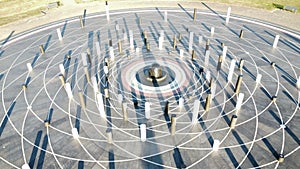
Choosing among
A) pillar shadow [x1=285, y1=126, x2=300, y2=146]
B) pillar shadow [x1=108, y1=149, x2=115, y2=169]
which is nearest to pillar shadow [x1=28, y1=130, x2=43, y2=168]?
pillar shadow [x1=108, y1=149, x2=115, y2=169]

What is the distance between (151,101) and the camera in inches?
744

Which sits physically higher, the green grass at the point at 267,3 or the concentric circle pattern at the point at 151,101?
the green grass at the point at 267,3

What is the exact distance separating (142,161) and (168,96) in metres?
6.28

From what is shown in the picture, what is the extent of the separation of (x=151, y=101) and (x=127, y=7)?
21974 mm

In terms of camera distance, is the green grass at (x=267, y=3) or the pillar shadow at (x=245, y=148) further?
the green grass at (x=267, y=3)

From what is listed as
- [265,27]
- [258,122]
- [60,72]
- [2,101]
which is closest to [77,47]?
[60,72]

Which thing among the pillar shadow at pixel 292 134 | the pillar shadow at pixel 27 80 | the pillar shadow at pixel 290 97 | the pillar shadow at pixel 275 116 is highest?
the pillar shadow at pixel 27 80

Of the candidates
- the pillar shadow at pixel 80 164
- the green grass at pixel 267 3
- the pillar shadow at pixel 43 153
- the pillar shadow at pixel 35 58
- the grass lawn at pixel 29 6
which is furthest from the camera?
the green grass at pixel 267 3

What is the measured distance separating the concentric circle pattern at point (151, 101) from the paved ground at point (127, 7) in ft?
9.63

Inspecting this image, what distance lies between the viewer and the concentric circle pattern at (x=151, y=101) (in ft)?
49.0

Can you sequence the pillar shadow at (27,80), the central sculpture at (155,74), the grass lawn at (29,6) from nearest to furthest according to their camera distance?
the central sculpture at (155,74) < the pillar shadow at (27,80) < the grass lawn at (29,6)

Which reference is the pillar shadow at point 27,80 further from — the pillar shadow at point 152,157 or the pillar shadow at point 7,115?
the pillar shadow at point 152,157

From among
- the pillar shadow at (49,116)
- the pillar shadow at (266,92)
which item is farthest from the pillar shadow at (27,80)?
the pillar shadow at (266,92)

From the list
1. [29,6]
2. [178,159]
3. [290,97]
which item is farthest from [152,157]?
[29,6]
